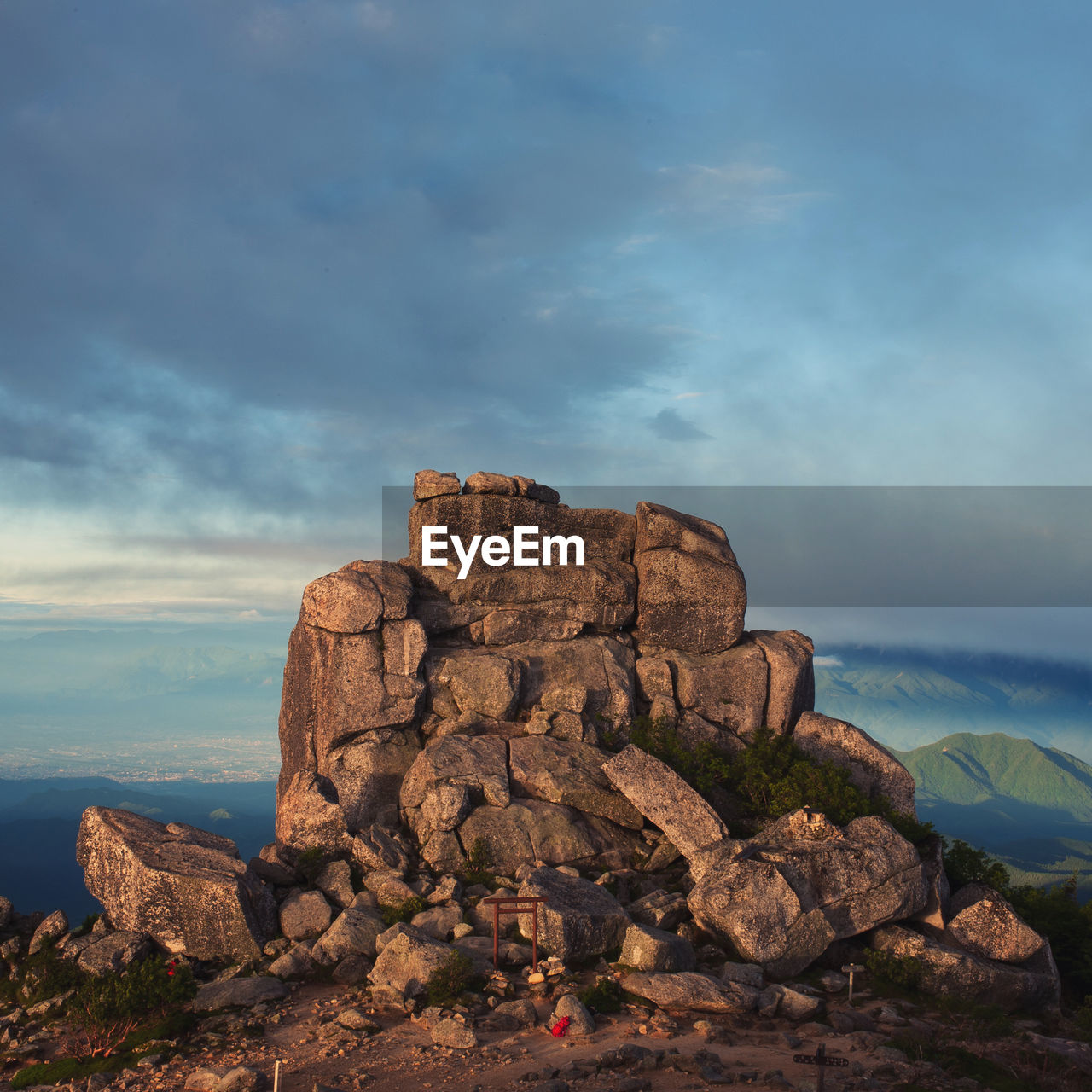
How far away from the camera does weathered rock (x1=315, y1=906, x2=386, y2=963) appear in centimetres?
3170

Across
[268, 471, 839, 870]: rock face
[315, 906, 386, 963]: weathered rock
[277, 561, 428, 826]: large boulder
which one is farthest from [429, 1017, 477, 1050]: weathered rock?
[277, 561, 428, 826]: large boulder

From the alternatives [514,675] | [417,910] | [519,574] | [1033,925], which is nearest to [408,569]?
[519,574]

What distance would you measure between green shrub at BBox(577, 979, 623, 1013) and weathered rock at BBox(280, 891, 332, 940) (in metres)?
10.2

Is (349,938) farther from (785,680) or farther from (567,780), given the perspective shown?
(785,680)

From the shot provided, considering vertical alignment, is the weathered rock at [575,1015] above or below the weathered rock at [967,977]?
above

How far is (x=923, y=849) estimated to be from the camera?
132 ft

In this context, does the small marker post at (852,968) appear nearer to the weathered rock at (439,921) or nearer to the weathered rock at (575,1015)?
the weathered rock at (575,1015)

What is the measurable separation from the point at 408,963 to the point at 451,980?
172cm

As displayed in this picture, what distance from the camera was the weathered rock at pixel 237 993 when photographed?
95.7 feet

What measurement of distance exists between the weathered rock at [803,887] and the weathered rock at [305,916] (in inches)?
520

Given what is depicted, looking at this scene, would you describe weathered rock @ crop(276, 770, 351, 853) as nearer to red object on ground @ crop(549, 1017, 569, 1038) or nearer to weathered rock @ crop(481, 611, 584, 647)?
weathered rock @ crop(481, 611, 584, 647)

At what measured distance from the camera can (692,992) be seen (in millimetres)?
28812

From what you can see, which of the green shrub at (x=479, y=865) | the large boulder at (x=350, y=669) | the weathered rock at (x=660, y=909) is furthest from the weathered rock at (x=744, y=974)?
the large boulder at (x=350, y=669)

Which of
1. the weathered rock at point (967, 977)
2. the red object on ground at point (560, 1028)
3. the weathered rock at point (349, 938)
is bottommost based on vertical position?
the weathered rock at point (967, 977)
